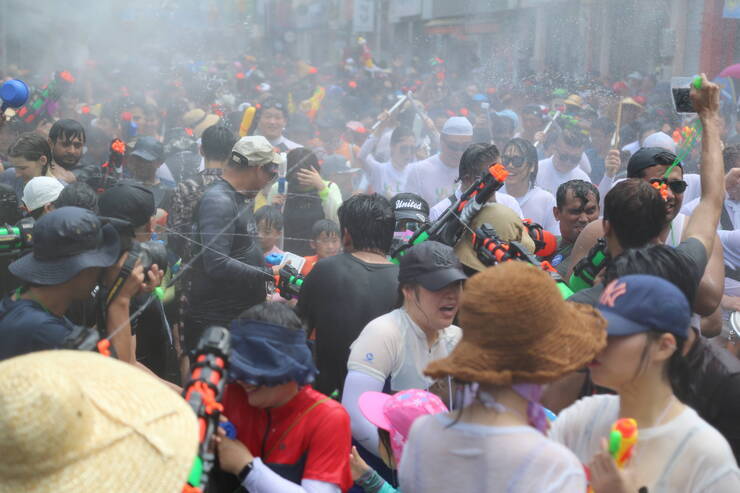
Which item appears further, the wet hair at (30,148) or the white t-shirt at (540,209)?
the white t-shirt at (540,209)

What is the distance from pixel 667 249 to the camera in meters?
2.39

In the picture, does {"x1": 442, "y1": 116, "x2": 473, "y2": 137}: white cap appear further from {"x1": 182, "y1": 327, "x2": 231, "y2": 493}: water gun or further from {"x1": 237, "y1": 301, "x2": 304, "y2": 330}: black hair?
{"x1": 182, "y1": 327, "x2": 231, "y2": 493}: water gun

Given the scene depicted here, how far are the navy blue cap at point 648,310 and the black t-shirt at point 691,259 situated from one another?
2.32ft

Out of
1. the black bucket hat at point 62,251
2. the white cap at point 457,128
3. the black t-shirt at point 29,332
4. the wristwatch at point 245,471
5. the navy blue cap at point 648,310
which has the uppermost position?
the navy blue cap at point 648,310

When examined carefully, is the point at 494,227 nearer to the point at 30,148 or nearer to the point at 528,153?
the point at 528,153

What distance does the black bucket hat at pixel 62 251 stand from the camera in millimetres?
2627

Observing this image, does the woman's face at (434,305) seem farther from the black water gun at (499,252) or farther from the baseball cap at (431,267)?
the black water gun at (499,252)

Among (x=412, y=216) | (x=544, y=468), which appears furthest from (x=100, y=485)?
(x=412, y=216)

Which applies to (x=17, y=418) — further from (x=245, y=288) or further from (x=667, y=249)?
(x=245, y=288)

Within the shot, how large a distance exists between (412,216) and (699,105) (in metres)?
1.56

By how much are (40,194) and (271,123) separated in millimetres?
2828

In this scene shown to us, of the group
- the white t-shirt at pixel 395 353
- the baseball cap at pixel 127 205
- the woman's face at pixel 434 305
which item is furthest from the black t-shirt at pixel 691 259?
the baseball cap at pixel 127 205

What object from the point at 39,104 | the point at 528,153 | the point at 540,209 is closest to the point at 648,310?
the point at 540,209

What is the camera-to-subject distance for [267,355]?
2.23 m
